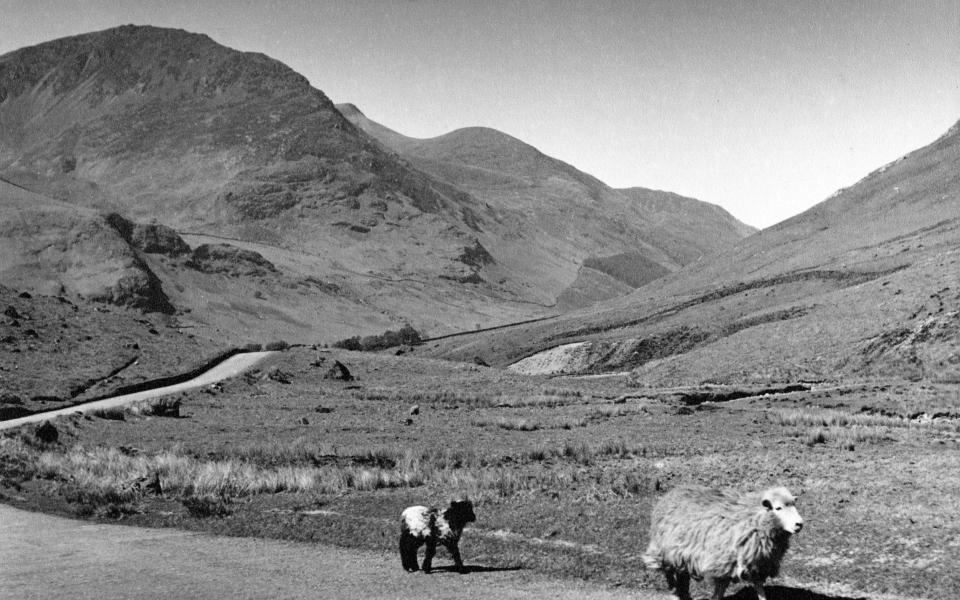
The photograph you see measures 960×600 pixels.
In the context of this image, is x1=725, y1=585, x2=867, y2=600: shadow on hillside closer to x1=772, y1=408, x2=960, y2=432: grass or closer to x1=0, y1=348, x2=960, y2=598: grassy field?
x1=0, y1=348, x2=960, y2=598: grassy field

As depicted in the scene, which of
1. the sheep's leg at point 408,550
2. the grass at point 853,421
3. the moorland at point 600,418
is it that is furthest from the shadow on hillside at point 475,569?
the grass at point 853,421

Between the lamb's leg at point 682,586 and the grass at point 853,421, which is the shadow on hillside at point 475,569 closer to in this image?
the lamb's leg at point 682,586

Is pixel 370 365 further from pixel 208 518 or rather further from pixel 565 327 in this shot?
pixel 208 518

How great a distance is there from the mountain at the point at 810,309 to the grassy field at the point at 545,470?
1121 centimetres

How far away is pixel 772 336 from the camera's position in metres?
69.3

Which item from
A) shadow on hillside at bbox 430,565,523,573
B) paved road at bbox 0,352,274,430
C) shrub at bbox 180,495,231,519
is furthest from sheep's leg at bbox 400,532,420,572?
paved road at bbox 0,352,274,430

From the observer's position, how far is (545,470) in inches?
1019

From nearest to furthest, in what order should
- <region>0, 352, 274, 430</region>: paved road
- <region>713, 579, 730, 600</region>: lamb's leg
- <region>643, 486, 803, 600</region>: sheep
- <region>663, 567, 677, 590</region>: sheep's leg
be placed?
<region>643, 486, 803, 600</region>: sheep, <region>713, 579, 730, 600</region>: lamb's leg, <region>663, 567, 677, 590</region>: sheep's leg, <region>0, 352, 274, 430</region>: paved road

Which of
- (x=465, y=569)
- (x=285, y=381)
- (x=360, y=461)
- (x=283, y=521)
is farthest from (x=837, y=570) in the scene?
(x=285, y=381)

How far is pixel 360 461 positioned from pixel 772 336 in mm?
48266

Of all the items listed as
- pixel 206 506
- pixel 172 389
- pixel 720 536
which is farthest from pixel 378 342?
pixel 720 536

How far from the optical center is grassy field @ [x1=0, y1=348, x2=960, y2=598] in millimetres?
15414

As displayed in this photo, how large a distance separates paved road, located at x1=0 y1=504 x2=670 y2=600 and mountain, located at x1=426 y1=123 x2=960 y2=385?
43203 millimetres

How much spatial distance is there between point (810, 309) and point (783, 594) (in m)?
65.9
